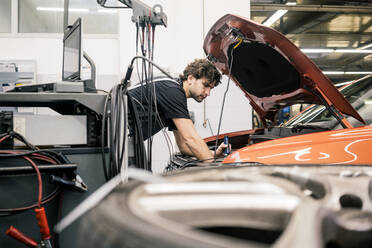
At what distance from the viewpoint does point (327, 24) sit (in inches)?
368

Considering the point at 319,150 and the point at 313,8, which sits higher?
the point at 313,8

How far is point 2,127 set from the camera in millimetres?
1292

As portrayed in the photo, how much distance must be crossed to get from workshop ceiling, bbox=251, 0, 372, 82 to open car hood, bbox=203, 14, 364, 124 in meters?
5.57

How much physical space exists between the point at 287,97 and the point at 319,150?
0.92m

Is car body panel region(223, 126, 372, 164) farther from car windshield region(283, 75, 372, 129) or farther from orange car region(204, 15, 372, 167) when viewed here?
car windshield region(283, 75, 372, 129)

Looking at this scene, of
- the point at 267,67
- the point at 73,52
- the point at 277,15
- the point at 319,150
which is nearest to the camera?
the point at 319,150

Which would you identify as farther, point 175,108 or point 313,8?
point 313,8

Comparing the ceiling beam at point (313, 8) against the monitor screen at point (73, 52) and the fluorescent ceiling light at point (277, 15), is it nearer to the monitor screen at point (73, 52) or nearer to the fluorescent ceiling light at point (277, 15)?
the fluorescent ceiling light at point (277, 15)

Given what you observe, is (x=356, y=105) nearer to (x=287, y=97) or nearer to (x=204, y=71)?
(x=287, y=97)

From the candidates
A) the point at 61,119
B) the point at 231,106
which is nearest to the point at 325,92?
the point at 61,119

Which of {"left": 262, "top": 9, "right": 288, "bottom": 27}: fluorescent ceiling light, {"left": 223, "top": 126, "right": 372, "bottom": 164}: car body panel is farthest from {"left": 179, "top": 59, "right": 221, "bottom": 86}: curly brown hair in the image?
{"left": 262, "top": 9, "right": 288, "bottom": 27}: fluorescent ceiling light

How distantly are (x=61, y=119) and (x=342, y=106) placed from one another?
55.7 inches

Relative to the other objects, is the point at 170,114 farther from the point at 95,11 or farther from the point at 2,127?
the point at 95,11

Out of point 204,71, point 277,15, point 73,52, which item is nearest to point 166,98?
point 204,71
